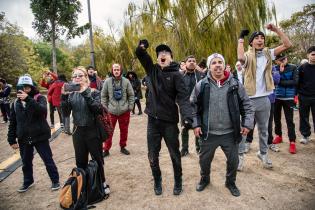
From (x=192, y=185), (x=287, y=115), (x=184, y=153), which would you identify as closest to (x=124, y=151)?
(x=184, y=153)

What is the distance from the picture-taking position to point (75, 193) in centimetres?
354

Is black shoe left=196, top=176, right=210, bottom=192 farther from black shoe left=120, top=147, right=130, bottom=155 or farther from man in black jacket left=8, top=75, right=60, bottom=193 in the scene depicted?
black shoe left=120, top=147, right=130, bottom=155

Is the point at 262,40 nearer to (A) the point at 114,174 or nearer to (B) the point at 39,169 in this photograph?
(A) the point at 114,174

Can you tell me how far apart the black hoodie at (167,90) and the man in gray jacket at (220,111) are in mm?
150

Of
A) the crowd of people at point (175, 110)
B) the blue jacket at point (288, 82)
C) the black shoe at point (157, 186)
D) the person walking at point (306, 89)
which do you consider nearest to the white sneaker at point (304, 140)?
the person walking at point (306, 89)

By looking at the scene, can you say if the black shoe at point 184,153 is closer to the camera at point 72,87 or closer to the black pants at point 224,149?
the black pants at point 224,149

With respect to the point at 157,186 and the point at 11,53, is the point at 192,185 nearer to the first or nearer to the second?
the point at 157,186

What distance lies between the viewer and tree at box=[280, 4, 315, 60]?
76.0 ft

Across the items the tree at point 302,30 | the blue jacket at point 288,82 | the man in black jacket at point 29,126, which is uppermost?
the tree at point 302,30

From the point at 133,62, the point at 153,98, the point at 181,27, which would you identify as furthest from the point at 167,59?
the point at 133,62

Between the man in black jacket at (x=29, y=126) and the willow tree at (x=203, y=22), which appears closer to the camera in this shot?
the man in black jacket at (x=29, y=126)

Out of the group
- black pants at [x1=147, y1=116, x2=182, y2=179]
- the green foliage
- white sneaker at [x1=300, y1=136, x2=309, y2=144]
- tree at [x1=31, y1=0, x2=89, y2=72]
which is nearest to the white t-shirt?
black pants at [x1=147, y1=116, x2=182, y2=179]

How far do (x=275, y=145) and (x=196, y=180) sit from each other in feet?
7.56

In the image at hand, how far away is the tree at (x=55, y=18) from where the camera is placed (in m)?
28.2
